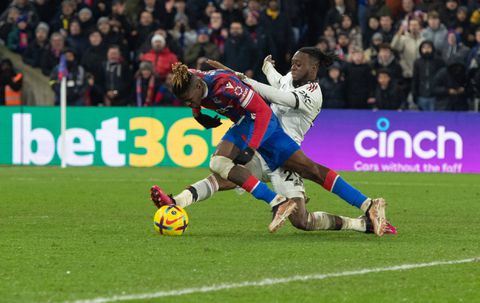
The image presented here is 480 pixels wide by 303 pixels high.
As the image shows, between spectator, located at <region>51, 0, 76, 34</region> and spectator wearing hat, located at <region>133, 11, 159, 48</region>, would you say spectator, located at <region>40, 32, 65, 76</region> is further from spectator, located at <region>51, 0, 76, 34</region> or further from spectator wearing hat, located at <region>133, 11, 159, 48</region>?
spectator wearing hat, located at <region>133, 11, 159, 48</region>

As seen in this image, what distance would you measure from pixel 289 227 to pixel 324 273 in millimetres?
3892

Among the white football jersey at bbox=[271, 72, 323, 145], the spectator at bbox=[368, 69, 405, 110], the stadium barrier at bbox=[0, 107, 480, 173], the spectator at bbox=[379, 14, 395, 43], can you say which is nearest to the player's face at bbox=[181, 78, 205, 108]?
the white football jersey at bbox=[271, 72, 323, 145]

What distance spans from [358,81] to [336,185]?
11859 mm

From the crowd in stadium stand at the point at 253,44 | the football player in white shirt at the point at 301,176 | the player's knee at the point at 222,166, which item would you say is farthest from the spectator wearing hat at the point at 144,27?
A: the player's knee at the point at 222,166

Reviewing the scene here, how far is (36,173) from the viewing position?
21453 mm

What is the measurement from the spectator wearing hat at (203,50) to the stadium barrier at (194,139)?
4.27 feet

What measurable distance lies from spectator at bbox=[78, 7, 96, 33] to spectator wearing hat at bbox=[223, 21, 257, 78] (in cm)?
333

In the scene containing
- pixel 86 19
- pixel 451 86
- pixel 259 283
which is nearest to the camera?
pixel 259 283

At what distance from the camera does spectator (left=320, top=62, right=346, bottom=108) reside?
23141 mm

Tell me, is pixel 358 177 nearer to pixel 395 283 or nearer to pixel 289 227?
pixel 289 227

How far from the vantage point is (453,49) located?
22688 millimetres

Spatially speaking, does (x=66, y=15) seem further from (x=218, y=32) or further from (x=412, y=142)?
(x=412, y=142)

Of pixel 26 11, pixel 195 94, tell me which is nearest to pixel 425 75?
pixel 26 11

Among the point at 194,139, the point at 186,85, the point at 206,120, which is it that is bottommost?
the point at 194,139
